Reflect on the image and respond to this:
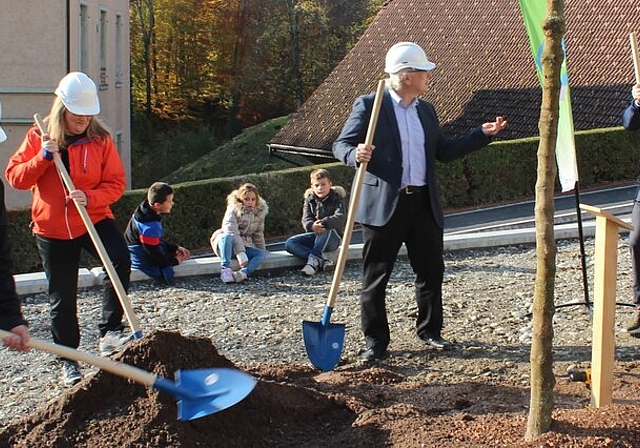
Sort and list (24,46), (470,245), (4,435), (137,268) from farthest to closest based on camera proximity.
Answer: (24,46)
(470,245)
(137,268)
(4,435)

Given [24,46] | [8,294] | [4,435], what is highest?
[24,46]

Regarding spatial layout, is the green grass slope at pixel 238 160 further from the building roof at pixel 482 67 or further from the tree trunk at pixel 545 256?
the tree trunk at pixel 545 256

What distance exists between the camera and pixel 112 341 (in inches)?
263

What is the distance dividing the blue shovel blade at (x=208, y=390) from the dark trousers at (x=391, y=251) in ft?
6.85

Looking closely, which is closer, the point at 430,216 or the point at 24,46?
the point at 430,216

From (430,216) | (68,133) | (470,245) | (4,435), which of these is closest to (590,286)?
(470,245)

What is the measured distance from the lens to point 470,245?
10.4m

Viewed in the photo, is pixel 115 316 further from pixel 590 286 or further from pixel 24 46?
pixel 24 46

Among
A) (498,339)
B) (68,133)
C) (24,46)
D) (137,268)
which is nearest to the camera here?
(68,133)

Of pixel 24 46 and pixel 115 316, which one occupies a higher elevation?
pixel 24 46

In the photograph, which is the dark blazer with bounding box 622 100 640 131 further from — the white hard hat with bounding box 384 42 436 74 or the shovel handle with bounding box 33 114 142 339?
the shovel handle with bounding box 33 114 142 339

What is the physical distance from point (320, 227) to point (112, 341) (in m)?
3.64

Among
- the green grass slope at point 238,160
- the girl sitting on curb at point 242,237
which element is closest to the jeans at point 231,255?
the girl sitting on curb at point 242,237

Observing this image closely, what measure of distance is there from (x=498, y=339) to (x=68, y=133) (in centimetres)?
307
